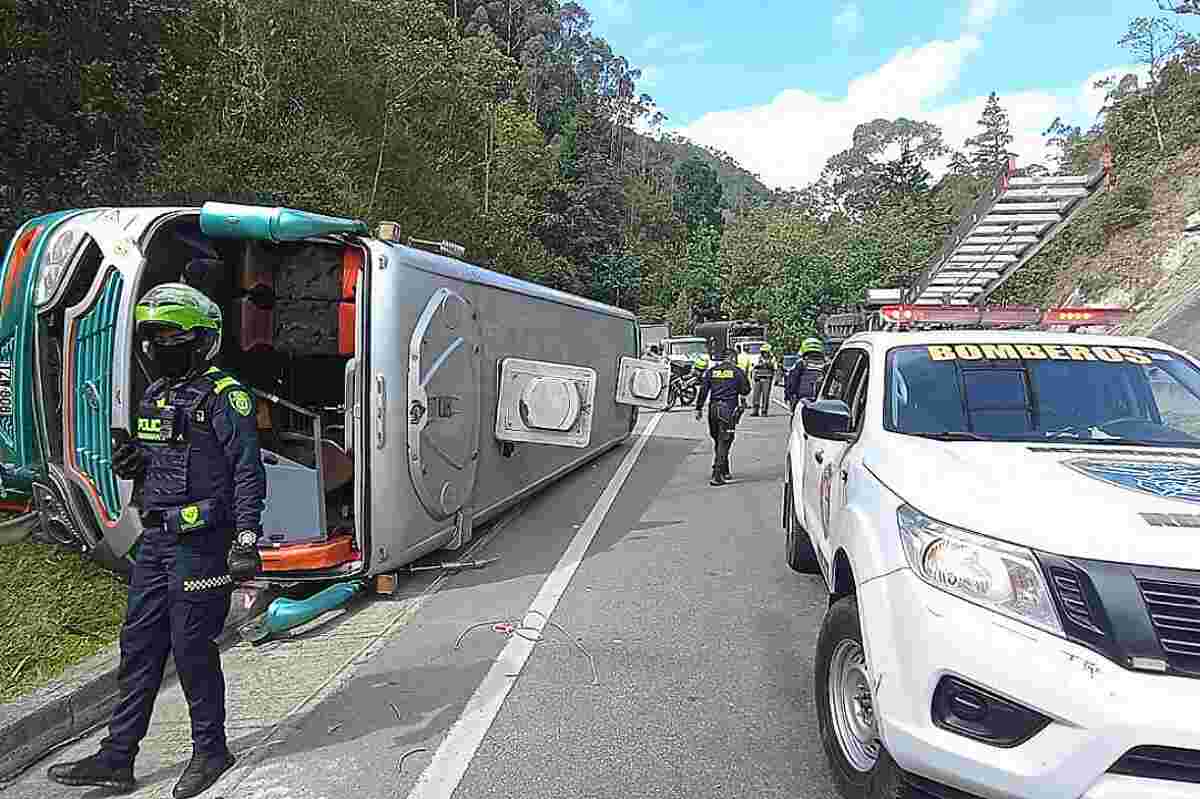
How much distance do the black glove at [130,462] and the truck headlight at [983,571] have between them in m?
3.20

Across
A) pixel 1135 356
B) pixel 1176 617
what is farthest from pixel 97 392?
pixel 1135 356

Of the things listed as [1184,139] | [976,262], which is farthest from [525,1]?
[976,262]

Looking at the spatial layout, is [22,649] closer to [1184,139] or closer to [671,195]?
[1184,139]

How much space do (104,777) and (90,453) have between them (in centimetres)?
257

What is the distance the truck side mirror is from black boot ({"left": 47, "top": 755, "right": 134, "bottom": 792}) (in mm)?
3300

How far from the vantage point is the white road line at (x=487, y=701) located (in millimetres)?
4066

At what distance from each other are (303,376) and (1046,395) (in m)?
6.06

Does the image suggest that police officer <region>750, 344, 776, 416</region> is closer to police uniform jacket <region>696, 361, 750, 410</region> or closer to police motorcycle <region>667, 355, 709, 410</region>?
police motorcycle <region>667, 355, 709, 410</region>

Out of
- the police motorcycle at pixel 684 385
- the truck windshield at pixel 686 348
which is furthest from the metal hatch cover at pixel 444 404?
the truck windshield at pixel 686 348

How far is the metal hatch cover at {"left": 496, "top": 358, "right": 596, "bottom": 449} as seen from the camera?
8375 millimetres

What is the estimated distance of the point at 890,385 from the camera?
4641mm

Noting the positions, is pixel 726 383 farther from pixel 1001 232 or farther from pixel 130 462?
pixel 130 462

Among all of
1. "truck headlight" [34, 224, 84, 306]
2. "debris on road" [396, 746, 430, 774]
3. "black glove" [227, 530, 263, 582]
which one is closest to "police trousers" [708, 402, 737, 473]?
"truck headlight" [34, 224, 84, 306]

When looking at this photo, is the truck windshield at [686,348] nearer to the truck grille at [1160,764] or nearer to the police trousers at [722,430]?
the police trousers at [722,430]
